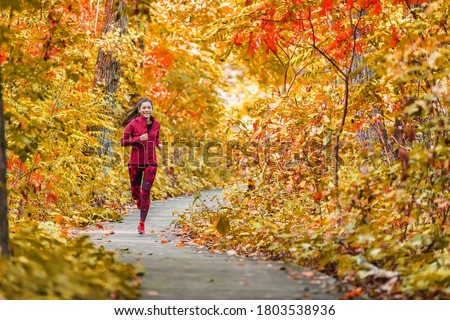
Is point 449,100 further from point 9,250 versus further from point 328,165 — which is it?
point 328,165

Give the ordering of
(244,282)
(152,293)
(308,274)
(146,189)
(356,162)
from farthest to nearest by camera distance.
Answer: (146,189), (356,162), (308,274), (244,282), (152,293)

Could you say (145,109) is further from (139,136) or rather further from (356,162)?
(356,162)

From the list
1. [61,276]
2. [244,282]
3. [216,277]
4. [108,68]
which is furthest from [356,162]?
[108,68]

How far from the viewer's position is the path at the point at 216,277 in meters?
6.66

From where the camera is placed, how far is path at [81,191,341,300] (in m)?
6.66

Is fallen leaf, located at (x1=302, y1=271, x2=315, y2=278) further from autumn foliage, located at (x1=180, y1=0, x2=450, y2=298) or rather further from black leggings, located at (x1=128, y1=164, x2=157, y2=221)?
black leggings, located at (x1=128, y1=164, x2=157, y2=221)

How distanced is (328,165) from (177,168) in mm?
14788

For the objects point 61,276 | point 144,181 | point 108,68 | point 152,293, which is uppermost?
point 108,68

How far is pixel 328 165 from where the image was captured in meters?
14.5

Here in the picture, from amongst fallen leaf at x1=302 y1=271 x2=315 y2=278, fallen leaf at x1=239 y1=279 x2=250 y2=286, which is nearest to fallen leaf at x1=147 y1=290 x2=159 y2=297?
fallen leaf at x1=239 y1=279 x2=250 y2=286

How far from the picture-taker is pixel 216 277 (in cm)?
747

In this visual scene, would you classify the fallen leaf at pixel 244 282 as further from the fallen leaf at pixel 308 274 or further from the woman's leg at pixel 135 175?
the woman's leg at pixel 135 175
